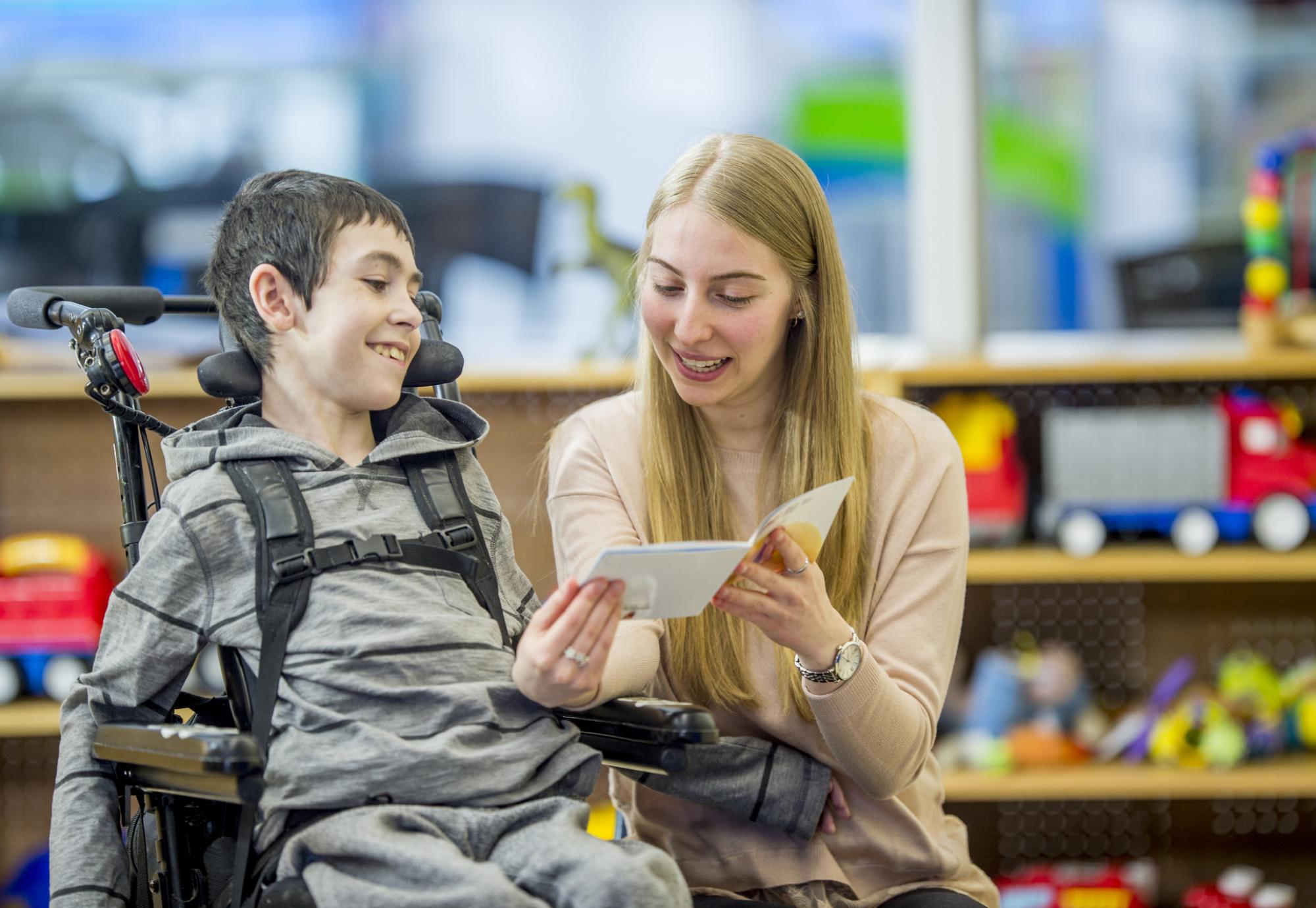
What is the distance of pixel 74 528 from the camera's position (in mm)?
2850

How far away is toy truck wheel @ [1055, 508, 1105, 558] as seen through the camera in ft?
8.73

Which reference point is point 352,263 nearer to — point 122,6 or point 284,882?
point 284,882

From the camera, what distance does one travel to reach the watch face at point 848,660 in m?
1.35

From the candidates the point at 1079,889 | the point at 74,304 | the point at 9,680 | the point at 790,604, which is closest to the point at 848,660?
the point at 790,604

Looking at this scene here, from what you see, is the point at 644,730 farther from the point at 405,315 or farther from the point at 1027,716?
the point at 1027,716

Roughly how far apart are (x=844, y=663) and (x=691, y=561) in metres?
0.29

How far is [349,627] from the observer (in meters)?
1.29

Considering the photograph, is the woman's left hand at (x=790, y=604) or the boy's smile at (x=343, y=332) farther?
the boy's smile at (x=343, y=332)

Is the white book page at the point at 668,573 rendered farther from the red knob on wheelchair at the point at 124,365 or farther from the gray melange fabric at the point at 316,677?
the red knob on wheelchair at the point at 124,365

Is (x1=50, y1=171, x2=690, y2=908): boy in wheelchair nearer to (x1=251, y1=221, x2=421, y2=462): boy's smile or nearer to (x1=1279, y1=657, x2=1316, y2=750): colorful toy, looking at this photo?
(x1=251, y1=221, x2=421, y2=462): boy's smile

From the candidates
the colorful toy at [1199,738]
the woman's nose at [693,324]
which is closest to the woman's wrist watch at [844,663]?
the woman's nose at [693,324]

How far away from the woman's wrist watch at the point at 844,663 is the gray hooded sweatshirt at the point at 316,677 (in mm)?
250

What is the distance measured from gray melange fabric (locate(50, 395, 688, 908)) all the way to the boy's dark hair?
0.45 ft

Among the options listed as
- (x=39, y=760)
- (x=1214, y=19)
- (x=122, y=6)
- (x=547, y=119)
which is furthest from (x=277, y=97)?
(x=1214, y=19)
